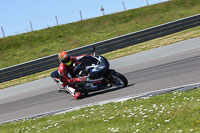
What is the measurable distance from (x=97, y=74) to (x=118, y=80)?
2.32 ft

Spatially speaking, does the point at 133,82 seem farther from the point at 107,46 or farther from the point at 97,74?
the point at 107,46

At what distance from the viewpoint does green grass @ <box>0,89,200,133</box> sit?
6570 millimetres

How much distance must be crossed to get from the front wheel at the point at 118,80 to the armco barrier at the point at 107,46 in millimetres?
10885

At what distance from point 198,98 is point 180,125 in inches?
67.5

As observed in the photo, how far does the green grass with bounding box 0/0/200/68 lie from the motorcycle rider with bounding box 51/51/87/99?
17716 mm

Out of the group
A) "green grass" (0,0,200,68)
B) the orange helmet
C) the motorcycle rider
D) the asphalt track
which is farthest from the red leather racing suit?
"green grass" (0,0,200,68)

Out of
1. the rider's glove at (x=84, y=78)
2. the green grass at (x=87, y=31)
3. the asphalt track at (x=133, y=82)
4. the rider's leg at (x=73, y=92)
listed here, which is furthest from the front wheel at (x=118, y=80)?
the green grass at (x=87, y=31)

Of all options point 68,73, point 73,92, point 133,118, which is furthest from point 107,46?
point 133,118

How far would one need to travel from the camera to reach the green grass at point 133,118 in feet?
21.6

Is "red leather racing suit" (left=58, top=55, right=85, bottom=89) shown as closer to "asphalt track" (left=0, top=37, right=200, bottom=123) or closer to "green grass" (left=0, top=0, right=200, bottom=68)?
"asphalt track" (left=0, top=37, right=200, bottom=123)

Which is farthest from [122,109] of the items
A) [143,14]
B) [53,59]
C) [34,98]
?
[143,14]

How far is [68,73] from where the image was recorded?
485 inches

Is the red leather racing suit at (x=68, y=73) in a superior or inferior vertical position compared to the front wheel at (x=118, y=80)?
superior

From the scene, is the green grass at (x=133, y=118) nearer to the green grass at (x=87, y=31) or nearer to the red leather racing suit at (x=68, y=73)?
the red leather racing suit at (x=68, y=73)
